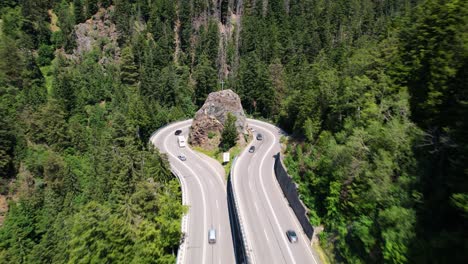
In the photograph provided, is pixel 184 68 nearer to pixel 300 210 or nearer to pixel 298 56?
pixel 298 56

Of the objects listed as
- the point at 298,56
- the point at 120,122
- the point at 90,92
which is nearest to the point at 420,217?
the point at 120,122

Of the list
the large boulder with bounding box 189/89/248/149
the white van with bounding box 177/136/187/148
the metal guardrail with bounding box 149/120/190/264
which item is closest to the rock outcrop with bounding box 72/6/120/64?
the white van with bounding box 177/136/187/148

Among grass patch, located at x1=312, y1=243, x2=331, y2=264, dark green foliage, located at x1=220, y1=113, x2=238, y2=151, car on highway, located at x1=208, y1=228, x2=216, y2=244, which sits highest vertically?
dark green foliage, located at x1=220, y1=113, x2=238, y2=151

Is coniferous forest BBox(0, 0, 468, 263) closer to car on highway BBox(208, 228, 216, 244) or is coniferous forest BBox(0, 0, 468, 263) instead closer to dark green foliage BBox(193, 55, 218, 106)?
dark green foliage BBox(193, 55, 218, 106)

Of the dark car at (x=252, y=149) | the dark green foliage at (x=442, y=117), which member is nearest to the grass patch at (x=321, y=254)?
the dark green foliage at (x=442, y=117)

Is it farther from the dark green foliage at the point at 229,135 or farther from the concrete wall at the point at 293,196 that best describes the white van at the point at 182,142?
the concrete wall at the point at 293,196

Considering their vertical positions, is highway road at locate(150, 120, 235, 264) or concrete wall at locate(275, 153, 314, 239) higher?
concrete wall at locate(275, 153, 314, 239)

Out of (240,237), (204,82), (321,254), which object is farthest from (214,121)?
(321,254)

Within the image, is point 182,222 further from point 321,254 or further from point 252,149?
point 252,149
